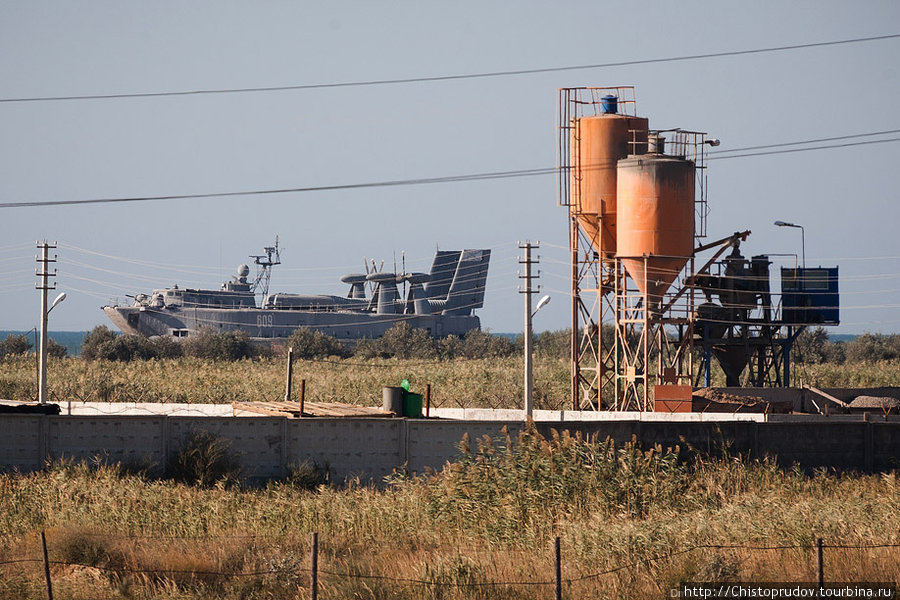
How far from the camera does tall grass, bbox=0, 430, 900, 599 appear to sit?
11.8 meters

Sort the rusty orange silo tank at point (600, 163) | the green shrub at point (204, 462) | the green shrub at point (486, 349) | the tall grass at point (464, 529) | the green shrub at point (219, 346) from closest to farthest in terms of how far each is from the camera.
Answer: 1. the tall grass at point (464, 529)
2. the green shrub at point (204, 462)
3. the rusty orange silo tank at point (600, 163)
4. the green shrub at point (219, 346)
5. the green shrub at point (486, 349)

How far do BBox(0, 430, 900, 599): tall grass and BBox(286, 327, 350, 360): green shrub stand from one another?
5438 cm

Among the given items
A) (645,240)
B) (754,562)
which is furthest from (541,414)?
(754,562)

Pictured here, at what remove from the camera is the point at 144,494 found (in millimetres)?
17719

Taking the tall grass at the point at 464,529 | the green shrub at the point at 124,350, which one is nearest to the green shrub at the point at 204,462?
the tall grass at the point at 464,529

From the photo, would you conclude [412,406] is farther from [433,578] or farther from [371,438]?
[433,578]

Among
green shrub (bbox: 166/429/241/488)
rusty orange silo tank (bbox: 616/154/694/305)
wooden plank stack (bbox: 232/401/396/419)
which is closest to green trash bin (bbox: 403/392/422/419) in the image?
wooden plank stack (bbox: 232/401/396/419)

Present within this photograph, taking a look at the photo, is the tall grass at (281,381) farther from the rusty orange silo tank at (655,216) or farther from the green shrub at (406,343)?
the green shrub at (406,343)

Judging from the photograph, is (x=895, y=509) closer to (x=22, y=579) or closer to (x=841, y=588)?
(x=841, y=588)

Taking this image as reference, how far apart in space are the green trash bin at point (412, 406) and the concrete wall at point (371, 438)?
2685 millimetres

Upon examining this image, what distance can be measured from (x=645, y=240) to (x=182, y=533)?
1901 cm

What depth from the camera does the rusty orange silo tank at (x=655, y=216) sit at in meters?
29.9

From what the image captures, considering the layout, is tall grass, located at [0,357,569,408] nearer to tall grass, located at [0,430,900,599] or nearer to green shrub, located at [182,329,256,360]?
green shrub, located at [182,329,256,360]

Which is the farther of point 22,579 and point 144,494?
point 144,494
